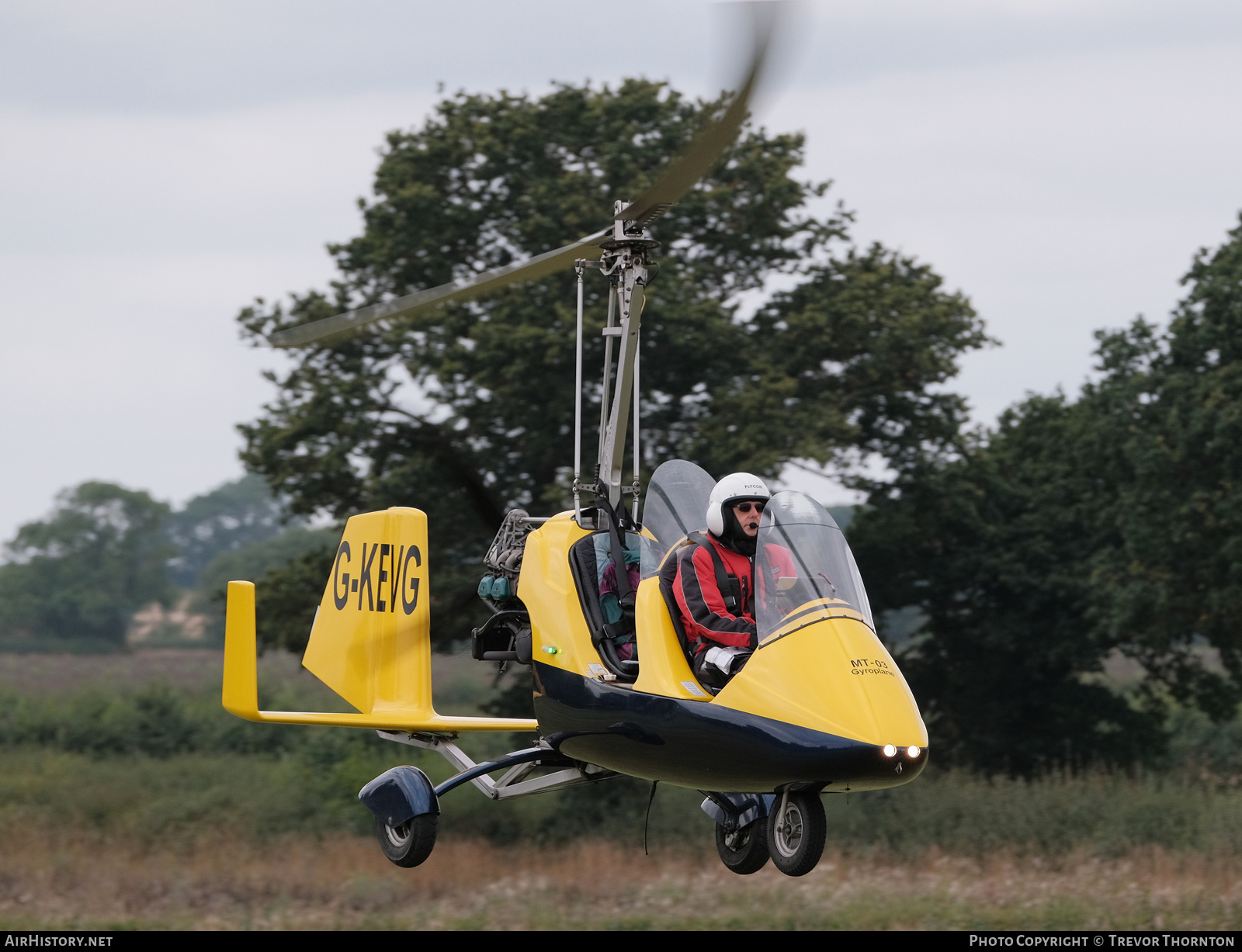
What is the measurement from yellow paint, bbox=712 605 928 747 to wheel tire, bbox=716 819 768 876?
5.62ft

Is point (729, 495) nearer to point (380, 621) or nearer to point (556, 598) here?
point (556, 598)

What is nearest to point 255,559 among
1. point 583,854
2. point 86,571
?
point 86,571

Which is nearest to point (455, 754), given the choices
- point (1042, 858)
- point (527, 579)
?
point (527, 579)

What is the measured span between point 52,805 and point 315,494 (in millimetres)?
13326

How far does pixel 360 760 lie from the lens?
32094mm

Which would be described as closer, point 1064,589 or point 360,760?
point 1064,589

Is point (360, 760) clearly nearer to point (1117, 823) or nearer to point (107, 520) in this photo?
point (1117, 823)

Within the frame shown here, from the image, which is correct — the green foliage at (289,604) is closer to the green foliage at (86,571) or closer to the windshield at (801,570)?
the windshield at (801,570)

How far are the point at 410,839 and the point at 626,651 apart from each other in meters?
1.79

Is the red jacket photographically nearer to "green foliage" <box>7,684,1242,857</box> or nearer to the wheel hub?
the wheel hub

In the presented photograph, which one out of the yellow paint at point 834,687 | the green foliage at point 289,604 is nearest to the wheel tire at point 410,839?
the yellow paint at point 834,687

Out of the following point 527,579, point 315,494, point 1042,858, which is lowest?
point 1042,858

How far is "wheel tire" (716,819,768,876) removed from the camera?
26.7ft

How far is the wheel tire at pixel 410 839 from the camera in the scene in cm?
852
